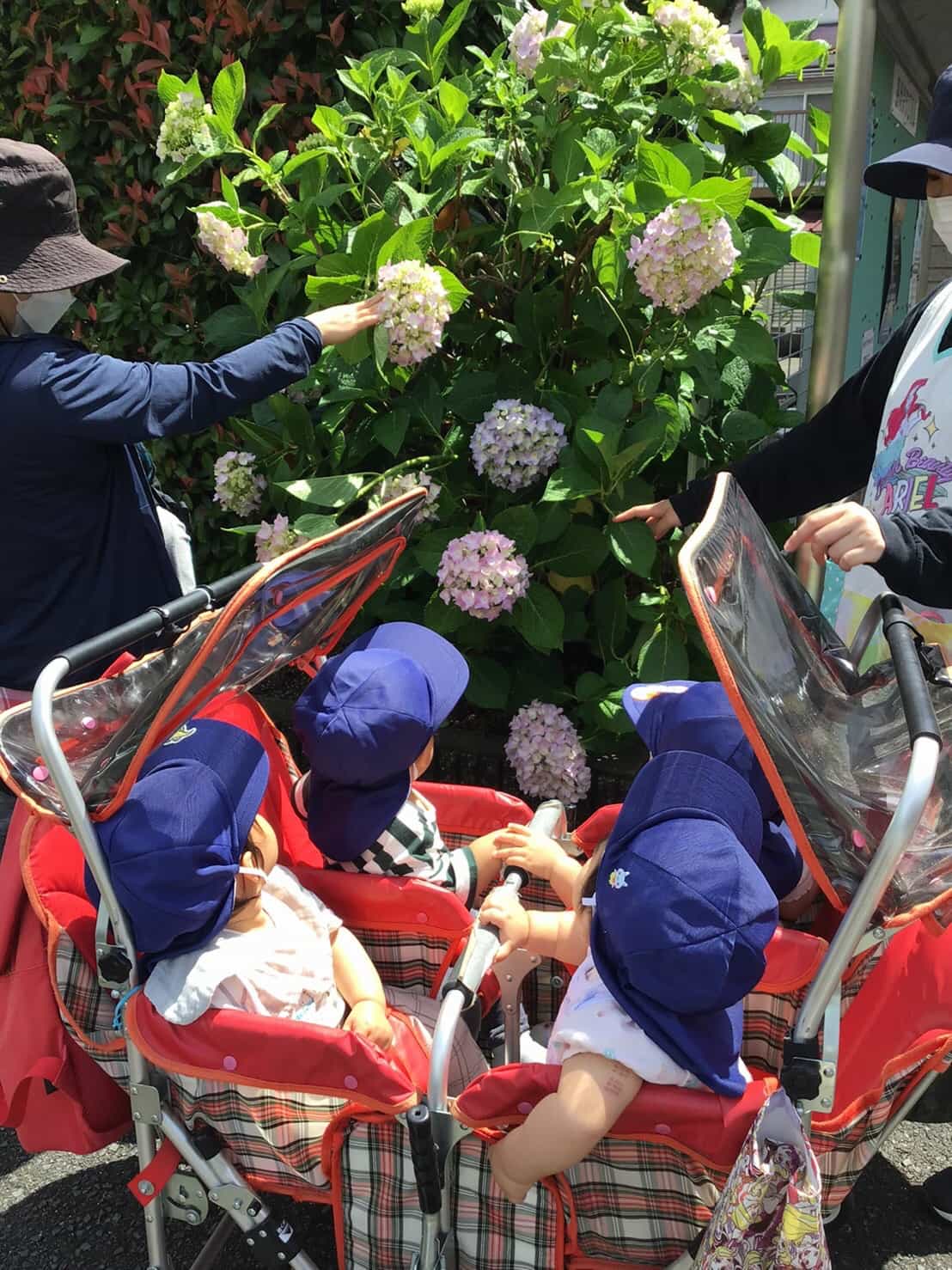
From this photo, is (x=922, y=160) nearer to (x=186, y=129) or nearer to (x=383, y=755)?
(x=383, y=755)

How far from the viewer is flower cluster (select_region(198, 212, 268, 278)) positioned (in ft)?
8.30

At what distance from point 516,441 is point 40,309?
1.03m

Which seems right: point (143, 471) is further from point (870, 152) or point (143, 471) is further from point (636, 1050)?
point (870, 152)

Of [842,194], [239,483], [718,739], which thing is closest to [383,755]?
[718,739]

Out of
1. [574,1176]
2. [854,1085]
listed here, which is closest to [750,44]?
[854,1085]

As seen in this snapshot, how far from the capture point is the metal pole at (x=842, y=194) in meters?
2.24

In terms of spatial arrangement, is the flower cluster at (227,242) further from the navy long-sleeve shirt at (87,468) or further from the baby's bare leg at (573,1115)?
the baby's bare leg at (573,1115)

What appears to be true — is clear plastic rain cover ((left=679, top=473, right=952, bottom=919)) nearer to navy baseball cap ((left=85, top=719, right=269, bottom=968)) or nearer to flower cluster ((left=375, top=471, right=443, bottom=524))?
navy baseball cap ((left=85, top=719, right=269, bottom=968))

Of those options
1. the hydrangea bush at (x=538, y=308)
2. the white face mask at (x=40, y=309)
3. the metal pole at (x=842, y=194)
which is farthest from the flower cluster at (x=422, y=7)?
the white face mask at (x=40, y=309)

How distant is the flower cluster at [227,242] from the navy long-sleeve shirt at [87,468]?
48cm

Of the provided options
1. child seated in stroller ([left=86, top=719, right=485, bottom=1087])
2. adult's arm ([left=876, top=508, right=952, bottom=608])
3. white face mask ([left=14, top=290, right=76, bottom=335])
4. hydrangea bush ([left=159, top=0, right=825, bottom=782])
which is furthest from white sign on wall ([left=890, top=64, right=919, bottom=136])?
child seated in stroller ([left=86, top=719, right=485, bottom=1087])

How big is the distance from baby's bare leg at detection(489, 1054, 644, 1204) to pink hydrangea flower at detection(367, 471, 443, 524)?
1426 millimetres

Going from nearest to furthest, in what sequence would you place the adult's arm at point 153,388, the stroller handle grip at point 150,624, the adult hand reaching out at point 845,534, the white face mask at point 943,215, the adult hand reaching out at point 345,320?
the adult hand reaching out at point 845,534
the stroller handle grip at point 150,624
the white face mask at point 943,215
the adult's arm at point 153,388
the adult hand reaching out at point 345,320

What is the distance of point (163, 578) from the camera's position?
2.33 m
